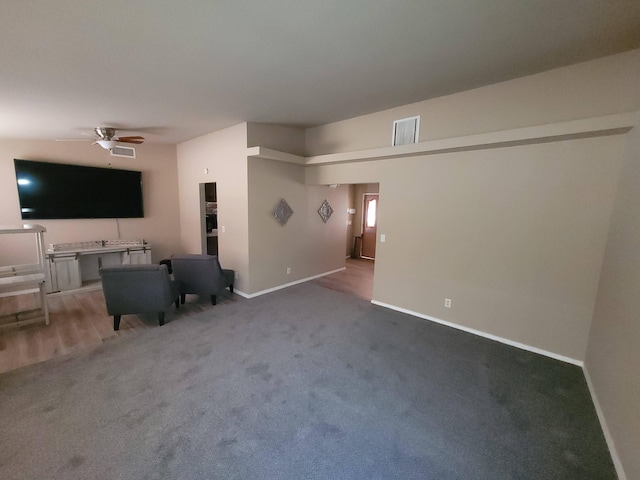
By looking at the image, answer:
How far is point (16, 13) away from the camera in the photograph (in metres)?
1.65

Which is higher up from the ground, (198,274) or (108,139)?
(108,139)

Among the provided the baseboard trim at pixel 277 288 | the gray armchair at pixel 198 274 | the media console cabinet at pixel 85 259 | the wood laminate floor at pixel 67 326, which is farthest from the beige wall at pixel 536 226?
the media console cabinet at pixel 85 259

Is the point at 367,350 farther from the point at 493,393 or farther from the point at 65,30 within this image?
the point at 65,30

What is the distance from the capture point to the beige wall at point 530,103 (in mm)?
2408

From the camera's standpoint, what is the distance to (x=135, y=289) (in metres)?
3.34

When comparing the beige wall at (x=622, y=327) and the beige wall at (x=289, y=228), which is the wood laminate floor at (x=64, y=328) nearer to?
the beige wall at (x=289, y=228)

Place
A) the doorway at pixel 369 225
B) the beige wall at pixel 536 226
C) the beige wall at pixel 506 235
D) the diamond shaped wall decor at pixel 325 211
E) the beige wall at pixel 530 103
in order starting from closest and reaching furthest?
the beige wall at pixel 536 226 < the beige wall at pixel 530 103 < the beige wall at pixel 506 235 < the diamond shaped wall decor at pixel 325 211 < the doorway at pixel 369 225

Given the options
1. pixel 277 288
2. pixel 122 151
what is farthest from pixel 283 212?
pixel 122 151

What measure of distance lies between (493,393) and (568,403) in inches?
23.3

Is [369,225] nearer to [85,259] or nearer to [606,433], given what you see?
[606,433]

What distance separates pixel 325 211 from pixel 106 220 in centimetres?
458

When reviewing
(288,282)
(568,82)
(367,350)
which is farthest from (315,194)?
(568,82)

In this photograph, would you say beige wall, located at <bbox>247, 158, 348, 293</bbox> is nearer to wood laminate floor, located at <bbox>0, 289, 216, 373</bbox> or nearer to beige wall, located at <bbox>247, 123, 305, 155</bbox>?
beige wall, located at <bbox>247, 123, 305, 155</bbox>

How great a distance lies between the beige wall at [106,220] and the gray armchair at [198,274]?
7.93ft
